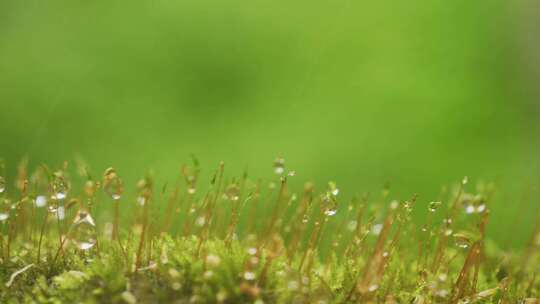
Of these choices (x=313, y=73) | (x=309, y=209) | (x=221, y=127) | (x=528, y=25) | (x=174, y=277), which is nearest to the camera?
(x=174, y=277)

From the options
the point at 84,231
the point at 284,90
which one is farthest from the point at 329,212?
the point at 284,90

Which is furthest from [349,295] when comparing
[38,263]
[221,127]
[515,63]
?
[515,63]

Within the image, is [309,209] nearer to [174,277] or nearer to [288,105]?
[174,277]

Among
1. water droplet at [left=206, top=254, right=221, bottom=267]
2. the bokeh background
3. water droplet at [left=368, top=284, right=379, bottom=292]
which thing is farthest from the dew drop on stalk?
the bokeh background

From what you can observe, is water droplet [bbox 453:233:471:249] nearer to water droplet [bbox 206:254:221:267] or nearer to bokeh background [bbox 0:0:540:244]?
water droplet [bbox 206:254:221:267]

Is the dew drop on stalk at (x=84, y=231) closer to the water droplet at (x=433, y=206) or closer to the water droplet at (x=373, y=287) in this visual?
the water droplet at (x=373, y=287)

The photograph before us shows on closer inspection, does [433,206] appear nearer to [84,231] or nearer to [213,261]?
[213,261]
